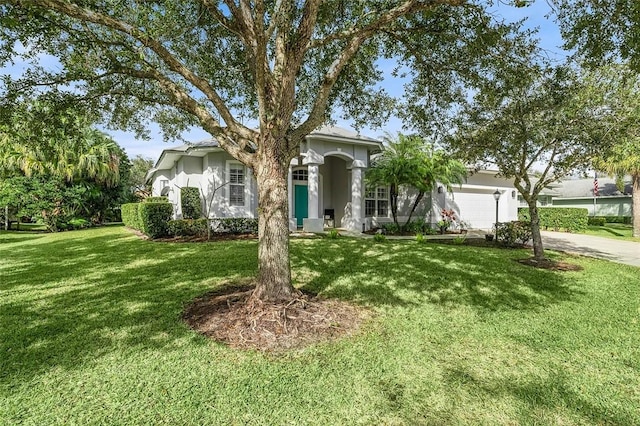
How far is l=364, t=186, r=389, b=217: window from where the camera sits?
722 inches

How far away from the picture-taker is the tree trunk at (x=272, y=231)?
5180 mm

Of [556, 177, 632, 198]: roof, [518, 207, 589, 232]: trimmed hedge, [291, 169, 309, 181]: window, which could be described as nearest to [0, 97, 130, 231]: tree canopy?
[291, 169, 309, 181]: window

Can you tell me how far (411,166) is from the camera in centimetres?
1543

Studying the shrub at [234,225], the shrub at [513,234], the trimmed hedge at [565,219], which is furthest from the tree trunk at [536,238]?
the trimmed hedge at [565,219]

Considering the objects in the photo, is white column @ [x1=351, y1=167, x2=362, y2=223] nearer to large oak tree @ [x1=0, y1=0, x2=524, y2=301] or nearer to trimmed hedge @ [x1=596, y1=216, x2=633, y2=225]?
large oak tree @ [x1=0, y1=0, x2=524, y2=301]

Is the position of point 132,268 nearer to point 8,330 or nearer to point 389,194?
point 8,330

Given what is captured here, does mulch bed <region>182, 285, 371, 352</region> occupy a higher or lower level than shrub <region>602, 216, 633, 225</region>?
higher

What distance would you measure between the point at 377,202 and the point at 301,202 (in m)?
4.28

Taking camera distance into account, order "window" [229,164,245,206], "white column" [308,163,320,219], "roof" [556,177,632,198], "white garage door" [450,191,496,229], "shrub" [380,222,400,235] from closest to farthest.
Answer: "white column" [308,163,320,219] → "window" [229,164,245,206] → "shrub" [380,222,400,235] → "white garage door" [450,191,496,229] → "roof" [556,177,632,198]

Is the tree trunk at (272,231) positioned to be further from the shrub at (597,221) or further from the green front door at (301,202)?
the shrub at (597,221)

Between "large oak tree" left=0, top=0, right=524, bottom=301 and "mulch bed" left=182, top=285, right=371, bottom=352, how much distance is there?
0.33 meters

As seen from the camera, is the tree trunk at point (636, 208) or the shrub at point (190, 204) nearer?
the shrub at point (190, 204)

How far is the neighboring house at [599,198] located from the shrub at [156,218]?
1322 inches

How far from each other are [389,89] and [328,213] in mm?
10429
